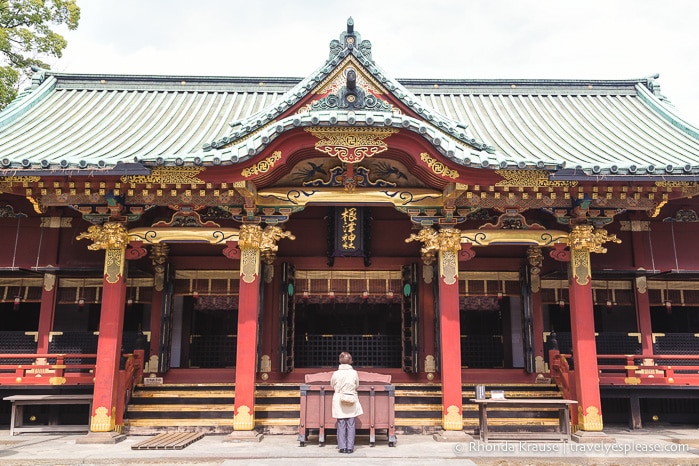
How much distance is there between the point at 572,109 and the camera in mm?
15609

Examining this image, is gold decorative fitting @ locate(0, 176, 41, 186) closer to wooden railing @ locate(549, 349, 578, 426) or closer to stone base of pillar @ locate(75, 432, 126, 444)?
stone base of pillar @ locate(75, 432, 126, 444)

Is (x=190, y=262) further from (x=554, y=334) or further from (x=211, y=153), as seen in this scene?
(x=554, y=334)

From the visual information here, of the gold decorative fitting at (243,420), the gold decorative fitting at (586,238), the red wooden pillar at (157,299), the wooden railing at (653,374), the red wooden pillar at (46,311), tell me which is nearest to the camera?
the gold decorative fitting at (243,420)

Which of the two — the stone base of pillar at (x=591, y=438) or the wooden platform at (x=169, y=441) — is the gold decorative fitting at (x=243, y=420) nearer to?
the wooden platform at (x=169, y=441)

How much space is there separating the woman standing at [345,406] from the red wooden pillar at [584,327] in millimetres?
4320

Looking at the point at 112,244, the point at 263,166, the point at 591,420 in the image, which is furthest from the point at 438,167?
the point at 112,244

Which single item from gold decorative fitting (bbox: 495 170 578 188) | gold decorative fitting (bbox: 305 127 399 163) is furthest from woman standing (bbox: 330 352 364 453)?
gold decorative fitting (bbox: 495 170 578 188)

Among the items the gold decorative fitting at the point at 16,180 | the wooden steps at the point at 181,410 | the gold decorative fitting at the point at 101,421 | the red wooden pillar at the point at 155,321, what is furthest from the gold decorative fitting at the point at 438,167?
the gold decorative fitting at the point at 101,421

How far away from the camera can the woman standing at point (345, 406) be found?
862 cm

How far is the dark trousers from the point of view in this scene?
28.1ft

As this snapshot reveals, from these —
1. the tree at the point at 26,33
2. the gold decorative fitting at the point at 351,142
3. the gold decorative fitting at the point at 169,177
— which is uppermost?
the tree at the point at 26,33

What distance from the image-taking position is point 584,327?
10.4 meters

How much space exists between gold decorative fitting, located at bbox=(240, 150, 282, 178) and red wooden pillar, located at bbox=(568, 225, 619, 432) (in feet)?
18.9

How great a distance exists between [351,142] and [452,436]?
17.7 ft
